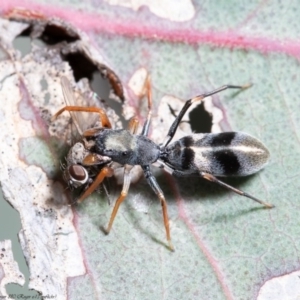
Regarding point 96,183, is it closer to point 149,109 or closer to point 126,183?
point 126,183

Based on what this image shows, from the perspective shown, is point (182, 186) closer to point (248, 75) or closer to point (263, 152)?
point (263, 152)

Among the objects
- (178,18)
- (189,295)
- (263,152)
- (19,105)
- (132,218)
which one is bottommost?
(189,295)

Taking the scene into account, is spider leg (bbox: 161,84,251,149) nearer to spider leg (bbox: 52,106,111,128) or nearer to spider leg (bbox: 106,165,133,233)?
spider leg (bbox: 106,165,133,233)

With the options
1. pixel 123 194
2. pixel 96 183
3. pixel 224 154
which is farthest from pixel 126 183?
pixel 224 154

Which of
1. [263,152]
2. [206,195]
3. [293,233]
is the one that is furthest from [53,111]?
[293,233]

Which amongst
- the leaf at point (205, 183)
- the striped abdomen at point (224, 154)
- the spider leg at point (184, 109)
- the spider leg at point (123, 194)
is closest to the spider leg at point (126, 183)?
the spider leg at point (123, 194)

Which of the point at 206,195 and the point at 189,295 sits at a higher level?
the point at 206,195

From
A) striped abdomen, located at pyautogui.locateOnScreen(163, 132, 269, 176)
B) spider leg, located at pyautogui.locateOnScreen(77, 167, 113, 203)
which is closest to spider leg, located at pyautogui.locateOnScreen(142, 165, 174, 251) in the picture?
striped abdomen, located at pyautogui.locateOnScreen(163, 132, 269, 176)

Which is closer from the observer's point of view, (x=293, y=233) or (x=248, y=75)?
(x=293, y=233)
